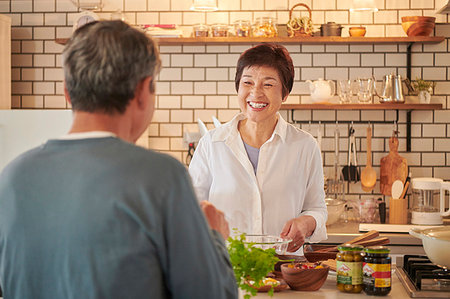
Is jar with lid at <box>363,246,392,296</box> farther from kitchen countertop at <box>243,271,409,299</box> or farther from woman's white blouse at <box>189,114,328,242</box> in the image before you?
woman's white blouse at <box>189,114,328,242</box>

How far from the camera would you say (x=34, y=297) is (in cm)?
121

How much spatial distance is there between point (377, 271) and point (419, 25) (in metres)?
2.63

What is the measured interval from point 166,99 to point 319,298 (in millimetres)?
2774

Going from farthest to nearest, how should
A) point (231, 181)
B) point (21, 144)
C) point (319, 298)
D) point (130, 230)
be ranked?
point (21, 144) → point (231, 181) → point (319, 298) → point (130, 230)

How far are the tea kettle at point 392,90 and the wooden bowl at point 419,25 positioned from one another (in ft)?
1.06

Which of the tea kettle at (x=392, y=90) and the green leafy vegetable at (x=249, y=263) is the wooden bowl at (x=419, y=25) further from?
the green leafy vegetable at (x=249, y=263)

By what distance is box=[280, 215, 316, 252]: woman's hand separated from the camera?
2549 mm

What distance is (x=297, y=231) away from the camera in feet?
8.38

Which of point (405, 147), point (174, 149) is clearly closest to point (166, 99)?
point (174, 149)

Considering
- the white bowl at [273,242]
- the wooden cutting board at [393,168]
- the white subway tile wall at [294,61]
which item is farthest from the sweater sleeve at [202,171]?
the wooden cutting board at [393,168]

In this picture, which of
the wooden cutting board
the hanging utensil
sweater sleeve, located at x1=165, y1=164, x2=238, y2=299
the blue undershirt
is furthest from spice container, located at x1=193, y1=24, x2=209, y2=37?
sweater sleeve, located at x1=165, y1=164, x2=238, y2=299

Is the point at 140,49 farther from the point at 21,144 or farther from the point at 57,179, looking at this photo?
the point at 21,144

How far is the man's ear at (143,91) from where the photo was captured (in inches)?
48.6

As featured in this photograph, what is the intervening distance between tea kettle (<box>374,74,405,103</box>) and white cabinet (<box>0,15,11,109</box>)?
269 centimetres
